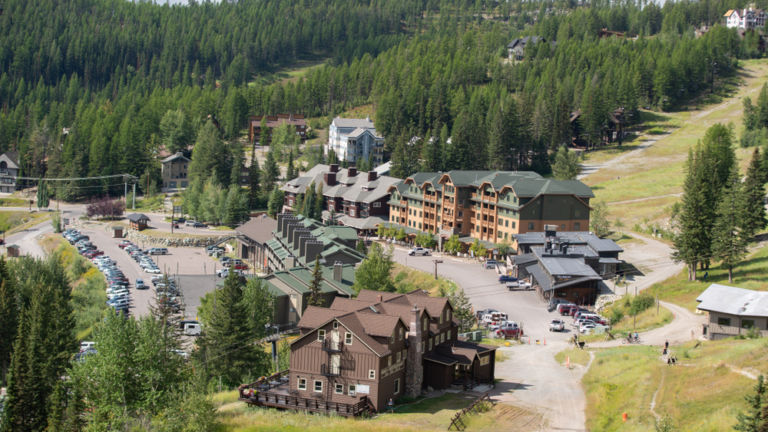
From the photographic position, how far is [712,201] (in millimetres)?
78438

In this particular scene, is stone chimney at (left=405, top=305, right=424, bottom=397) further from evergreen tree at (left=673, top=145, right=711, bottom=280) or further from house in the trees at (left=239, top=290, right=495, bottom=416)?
evergreen tree at (left=673, top=145, right=711, bottom=280)

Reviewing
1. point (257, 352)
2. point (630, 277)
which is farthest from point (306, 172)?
point (257, 352)

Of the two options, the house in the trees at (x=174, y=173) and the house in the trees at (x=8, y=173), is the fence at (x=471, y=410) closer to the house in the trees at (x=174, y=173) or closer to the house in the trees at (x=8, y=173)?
the house in the trees at (x=174, y=173)

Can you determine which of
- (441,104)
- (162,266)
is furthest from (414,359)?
(441,104)

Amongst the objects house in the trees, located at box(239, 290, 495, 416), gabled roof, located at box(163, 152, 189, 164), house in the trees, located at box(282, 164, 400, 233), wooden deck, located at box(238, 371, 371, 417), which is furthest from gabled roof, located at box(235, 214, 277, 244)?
wooden deck, located at box(238, 371, 371, 417)

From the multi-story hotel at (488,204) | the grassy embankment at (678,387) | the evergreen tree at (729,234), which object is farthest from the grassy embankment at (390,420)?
the multi-story hotel at (488,204)

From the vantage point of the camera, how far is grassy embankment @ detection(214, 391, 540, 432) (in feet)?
138

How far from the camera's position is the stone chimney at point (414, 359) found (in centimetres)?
4769

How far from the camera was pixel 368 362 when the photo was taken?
45250 mm

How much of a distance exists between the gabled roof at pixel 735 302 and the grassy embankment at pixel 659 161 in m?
37.7

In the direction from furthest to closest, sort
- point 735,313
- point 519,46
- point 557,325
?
point 519,46, point 557,325, point 735,313

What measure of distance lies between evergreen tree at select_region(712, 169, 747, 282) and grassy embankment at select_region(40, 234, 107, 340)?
188 feet

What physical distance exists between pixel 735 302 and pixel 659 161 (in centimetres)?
7422

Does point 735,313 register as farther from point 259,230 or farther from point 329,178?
point 329,178
